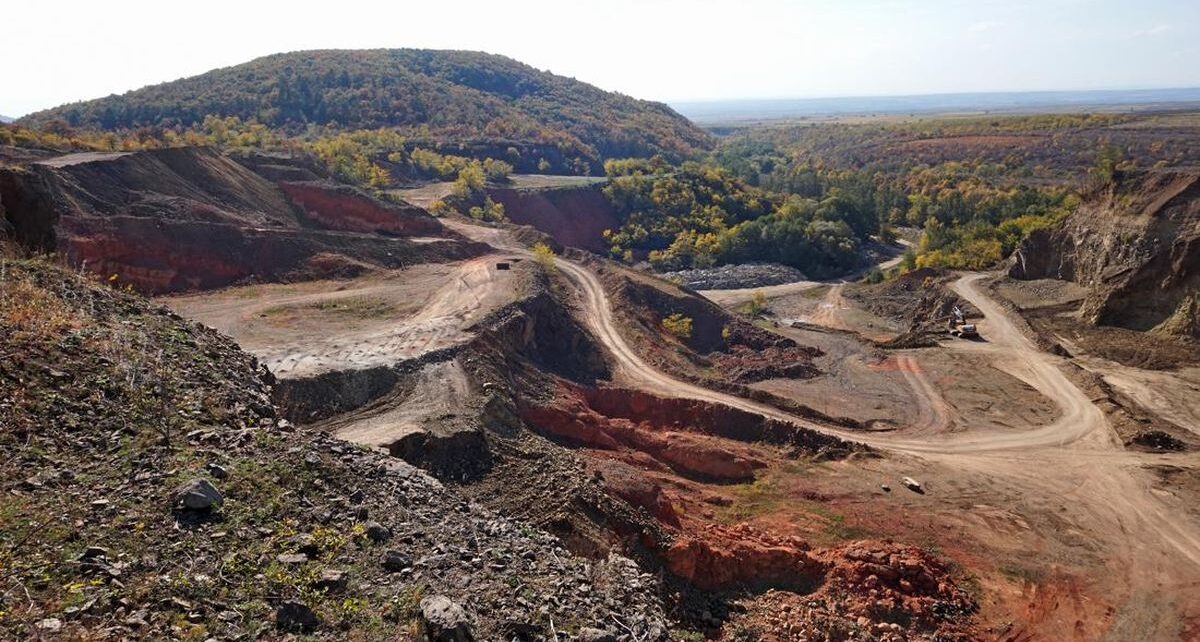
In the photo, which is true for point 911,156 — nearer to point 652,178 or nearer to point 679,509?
point 652,178

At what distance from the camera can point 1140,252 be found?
160 feet

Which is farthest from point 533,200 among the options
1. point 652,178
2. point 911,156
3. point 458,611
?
point 911,156

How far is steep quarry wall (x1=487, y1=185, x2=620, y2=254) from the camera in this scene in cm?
8469

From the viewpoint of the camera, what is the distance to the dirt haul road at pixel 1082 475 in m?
23.5

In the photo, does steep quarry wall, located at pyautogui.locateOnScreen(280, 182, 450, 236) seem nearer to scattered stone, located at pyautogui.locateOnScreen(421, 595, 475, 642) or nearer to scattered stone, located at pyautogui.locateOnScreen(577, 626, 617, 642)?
scattered stone, located at pyautogui.locateOnScreen(421, 595, 475, 642)

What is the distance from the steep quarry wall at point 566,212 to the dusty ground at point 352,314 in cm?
3653

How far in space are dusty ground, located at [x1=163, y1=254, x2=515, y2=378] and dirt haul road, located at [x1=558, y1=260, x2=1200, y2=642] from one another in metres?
8.99

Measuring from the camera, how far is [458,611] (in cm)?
1122

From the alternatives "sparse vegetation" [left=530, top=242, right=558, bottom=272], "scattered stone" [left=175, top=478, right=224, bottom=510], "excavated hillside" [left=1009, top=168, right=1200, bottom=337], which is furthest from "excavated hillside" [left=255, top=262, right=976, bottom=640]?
"excavated hillside" [left=1009, top=168, right=1200, bottom=337]

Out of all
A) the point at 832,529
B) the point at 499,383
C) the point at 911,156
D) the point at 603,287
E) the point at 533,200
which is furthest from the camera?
the point at 911,156

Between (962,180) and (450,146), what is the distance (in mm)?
89944

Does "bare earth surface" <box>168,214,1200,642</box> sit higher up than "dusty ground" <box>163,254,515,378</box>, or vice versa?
"dusty ground" <box>163,254,515,378</box>

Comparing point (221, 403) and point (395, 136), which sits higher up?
point (395, 136)

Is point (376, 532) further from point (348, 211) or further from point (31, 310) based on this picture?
point (348, 211)
